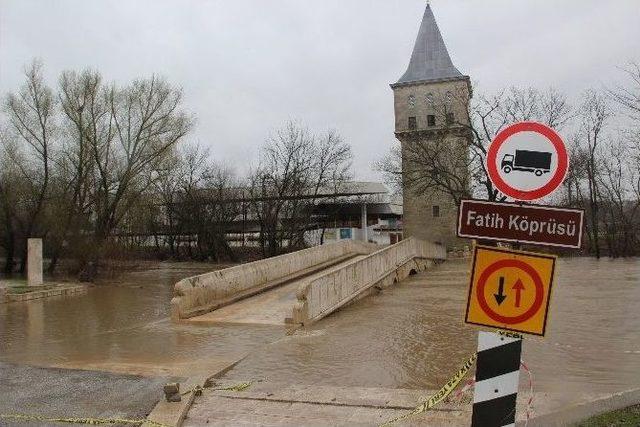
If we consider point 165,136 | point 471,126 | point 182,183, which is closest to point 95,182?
point 165,136

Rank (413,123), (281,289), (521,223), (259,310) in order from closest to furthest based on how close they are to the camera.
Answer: (521,223)
(259,310)
(281,289)
(413,123)

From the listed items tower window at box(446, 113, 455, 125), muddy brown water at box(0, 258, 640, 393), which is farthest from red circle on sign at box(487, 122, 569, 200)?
tower window at box(446, 113, 455, 125)

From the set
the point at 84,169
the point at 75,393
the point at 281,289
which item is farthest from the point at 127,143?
the point at 75,393

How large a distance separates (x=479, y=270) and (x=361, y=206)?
58916 mm

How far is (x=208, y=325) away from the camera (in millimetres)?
14484

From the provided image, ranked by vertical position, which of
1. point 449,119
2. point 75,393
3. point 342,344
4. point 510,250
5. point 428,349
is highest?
point 449,119

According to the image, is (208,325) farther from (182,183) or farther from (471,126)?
(182,183)

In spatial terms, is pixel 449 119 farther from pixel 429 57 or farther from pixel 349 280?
pixel 349 280

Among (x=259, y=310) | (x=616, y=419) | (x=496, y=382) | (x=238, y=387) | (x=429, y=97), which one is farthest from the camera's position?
(x=429, y=97)

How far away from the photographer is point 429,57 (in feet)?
210

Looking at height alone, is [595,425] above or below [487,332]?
below

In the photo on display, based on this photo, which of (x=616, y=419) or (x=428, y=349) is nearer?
(x=616, y=419)

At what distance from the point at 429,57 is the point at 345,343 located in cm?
5591

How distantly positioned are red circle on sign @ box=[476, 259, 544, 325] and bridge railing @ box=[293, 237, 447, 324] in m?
10.2
